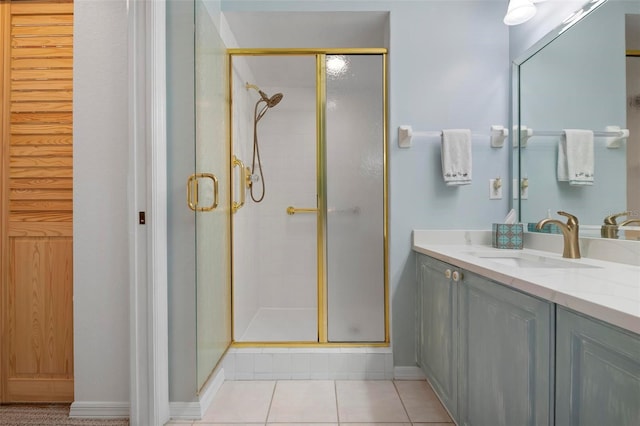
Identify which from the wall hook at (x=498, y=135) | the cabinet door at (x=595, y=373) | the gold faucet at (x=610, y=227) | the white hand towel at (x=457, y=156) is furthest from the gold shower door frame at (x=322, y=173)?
the cabinet door at (x=595, y=373)

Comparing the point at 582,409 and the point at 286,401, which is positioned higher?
the point at 582,409

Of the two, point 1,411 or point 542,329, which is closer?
point 542,329

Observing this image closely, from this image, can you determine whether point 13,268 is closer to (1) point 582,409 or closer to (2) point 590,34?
(1) point 582,409

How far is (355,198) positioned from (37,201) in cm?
174

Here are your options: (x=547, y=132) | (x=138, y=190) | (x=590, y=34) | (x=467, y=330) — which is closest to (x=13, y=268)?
(x=138, y=190)

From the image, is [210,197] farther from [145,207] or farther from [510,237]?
[510,237]

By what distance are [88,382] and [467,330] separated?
5.67 feet

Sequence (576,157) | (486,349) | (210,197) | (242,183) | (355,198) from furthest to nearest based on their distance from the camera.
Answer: (242,183), (355,198), (210,197), (576,157), (486,349)

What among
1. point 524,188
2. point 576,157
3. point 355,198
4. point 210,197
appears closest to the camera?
point 576,157

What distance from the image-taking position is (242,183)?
8.28ft

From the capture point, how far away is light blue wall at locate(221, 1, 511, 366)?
221 centimetres

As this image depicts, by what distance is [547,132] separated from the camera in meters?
1.92

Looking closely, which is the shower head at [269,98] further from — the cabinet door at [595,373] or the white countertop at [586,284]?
the cabinet door at [595,373]

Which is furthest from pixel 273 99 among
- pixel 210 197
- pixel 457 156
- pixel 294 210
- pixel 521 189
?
pixel 521 189
